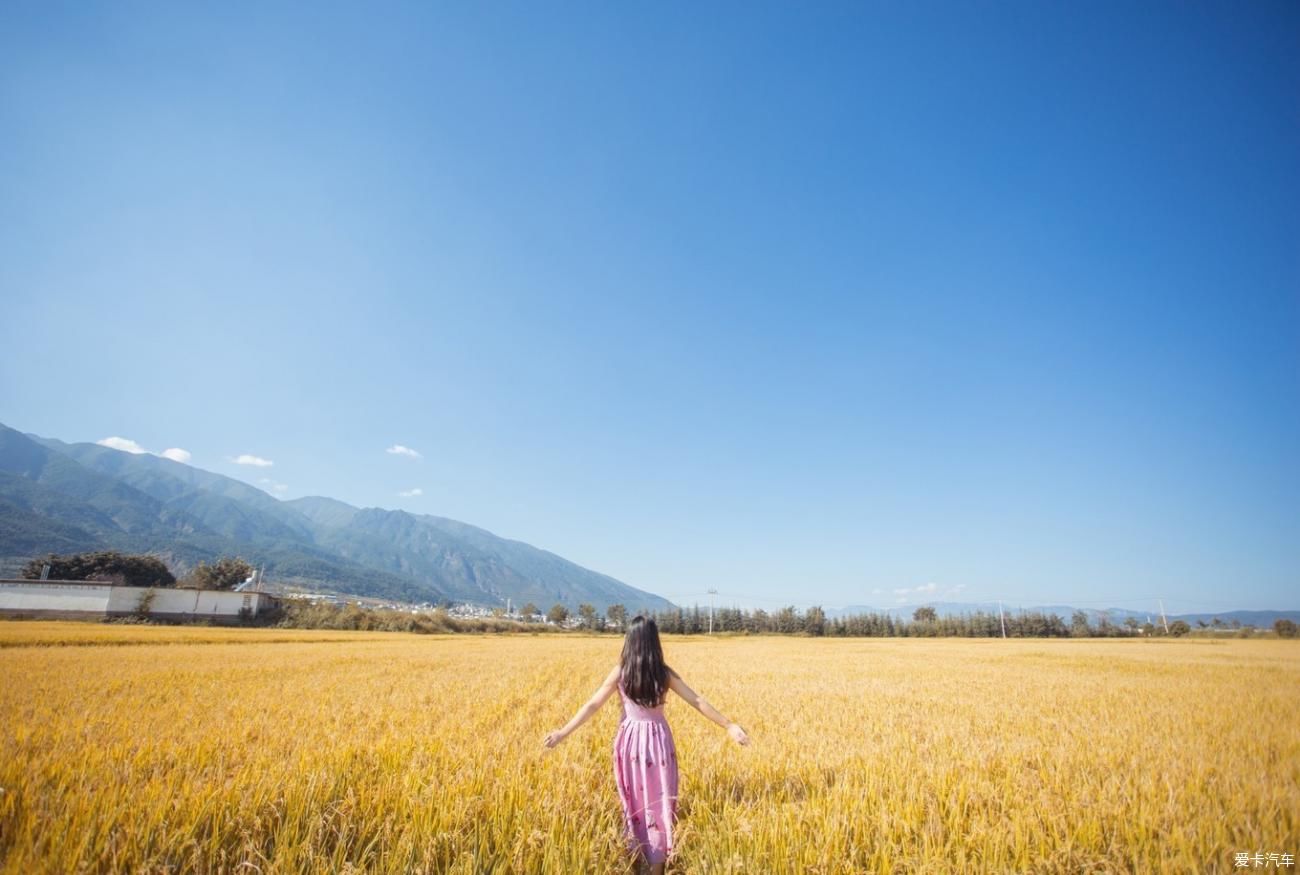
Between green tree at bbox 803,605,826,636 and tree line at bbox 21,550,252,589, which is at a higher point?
tree line at bbox 21,550,252,589

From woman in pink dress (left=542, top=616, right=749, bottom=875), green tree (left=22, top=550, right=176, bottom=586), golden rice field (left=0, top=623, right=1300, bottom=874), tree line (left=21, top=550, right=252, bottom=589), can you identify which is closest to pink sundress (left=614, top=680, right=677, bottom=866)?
woman in pink dress (left=542, top=616, right=749, bottom=875)

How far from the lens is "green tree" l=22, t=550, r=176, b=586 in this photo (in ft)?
239

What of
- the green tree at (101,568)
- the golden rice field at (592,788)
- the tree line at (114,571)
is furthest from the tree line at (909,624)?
the golden rice field at (592,788)

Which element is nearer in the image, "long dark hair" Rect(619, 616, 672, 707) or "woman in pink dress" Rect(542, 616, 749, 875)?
"woman in pink dress" Rect(542, 616, 749, 875)

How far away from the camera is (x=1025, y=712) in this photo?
10039 millimetres

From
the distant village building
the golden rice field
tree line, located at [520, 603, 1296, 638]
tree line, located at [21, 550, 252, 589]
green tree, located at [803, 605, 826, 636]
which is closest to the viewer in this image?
the golden rice field

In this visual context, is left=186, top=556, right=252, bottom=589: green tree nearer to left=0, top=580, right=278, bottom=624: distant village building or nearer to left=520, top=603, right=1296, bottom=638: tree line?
left=0, top=580, right=278, bottom=624: distant village building

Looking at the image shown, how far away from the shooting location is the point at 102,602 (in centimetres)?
4828

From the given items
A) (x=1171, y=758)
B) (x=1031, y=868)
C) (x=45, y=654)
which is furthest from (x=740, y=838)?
(x=45, y=654)

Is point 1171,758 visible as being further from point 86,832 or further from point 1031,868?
point 86,832

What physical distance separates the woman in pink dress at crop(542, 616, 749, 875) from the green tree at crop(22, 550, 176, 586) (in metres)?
99.4

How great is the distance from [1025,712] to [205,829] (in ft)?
41.2

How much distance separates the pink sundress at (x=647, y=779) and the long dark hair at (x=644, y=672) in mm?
84

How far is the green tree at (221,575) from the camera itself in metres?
81.4
